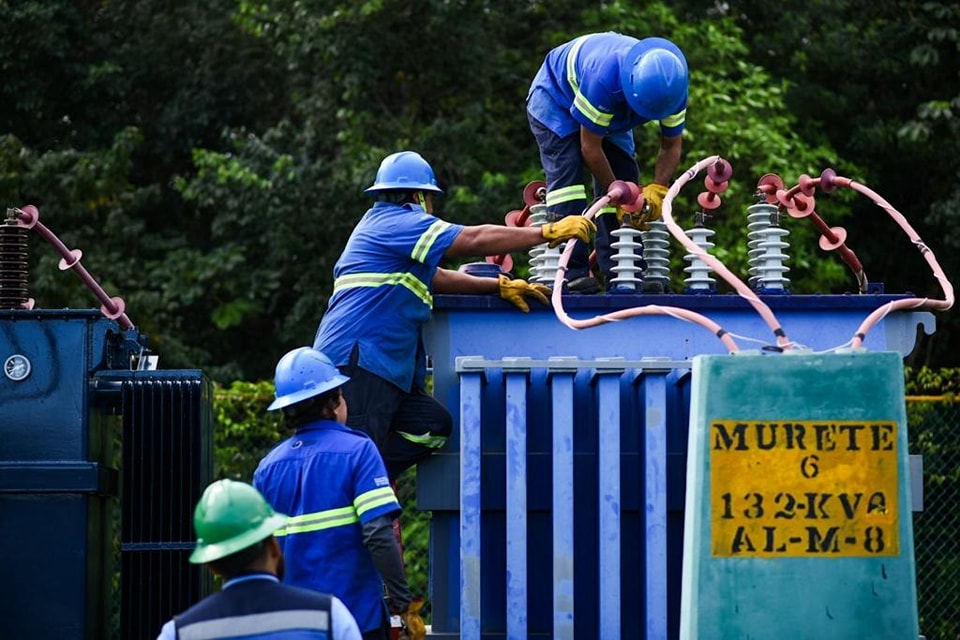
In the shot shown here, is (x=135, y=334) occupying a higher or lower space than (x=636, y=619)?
higher

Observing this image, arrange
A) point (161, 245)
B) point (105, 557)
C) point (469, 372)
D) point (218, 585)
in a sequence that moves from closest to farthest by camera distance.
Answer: point (469, 372) < point (105, 557) < point (218, 585) < point (161, 245)

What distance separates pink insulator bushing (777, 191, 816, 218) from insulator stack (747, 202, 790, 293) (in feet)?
0.44

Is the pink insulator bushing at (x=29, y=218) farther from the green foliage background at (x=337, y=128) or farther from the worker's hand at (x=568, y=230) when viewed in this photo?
the green foliage background at (x=337, y=128)

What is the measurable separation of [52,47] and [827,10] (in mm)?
9158

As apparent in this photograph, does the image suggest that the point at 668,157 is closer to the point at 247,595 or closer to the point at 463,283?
the point at 463,283

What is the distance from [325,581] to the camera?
5719mm

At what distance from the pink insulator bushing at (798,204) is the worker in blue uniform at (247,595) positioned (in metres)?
4.81

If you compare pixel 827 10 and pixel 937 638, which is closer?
pixel 937 638

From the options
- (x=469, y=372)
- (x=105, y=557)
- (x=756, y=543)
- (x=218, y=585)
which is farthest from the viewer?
(x=218, y=585)

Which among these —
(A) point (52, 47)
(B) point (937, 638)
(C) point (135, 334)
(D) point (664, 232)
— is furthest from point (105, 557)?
(A) point (52, 47)

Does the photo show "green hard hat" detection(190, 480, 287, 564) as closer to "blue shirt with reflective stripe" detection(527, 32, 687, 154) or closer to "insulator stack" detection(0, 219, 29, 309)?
"insulator stack" detection(0, 219, 29, 309)

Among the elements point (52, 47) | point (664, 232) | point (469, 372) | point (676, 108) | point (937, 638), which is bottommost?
point (937, 638)

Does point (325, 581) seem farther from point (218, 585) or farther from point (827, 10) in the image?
point (827, 10)

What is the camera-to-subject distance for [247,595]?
415 cm
